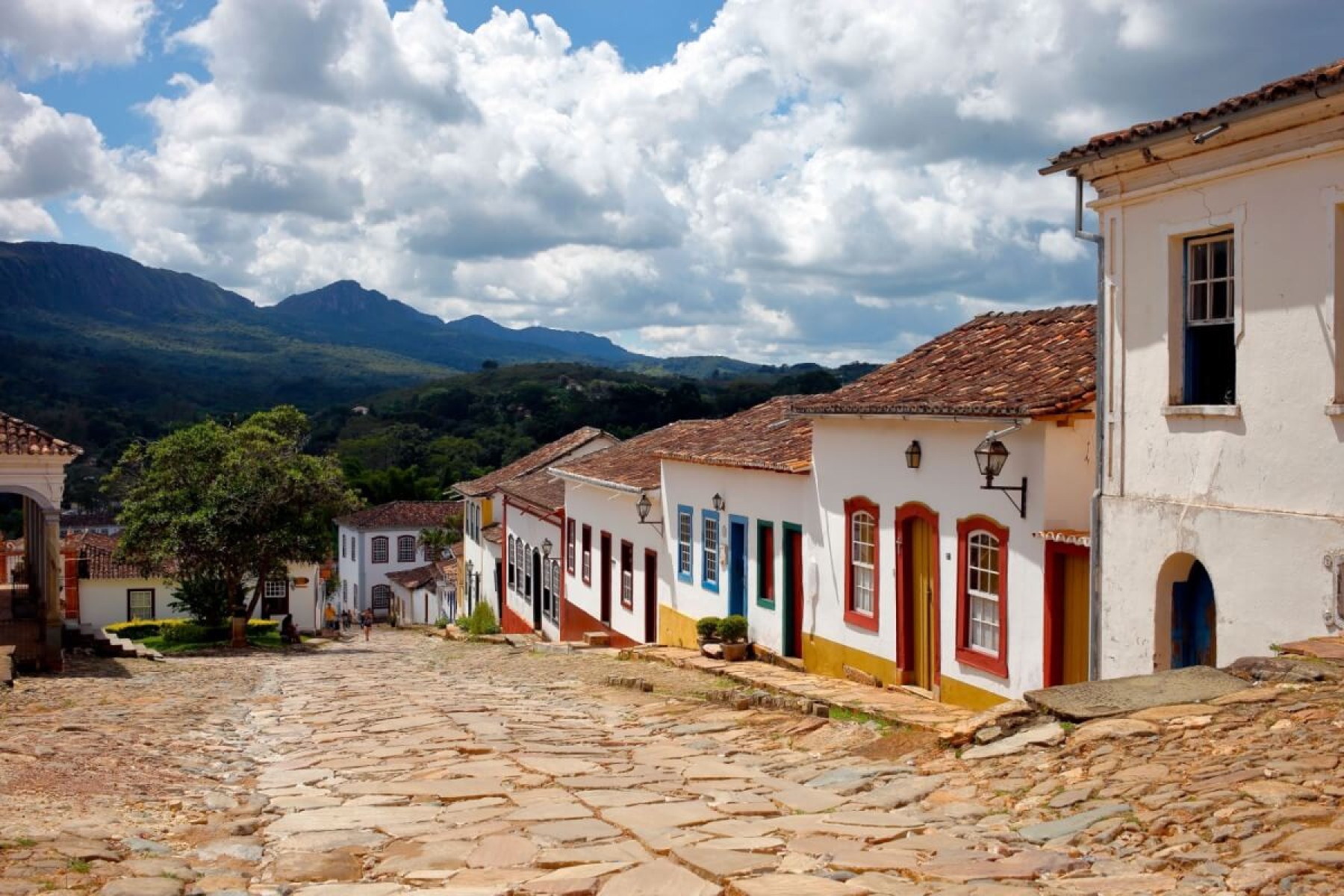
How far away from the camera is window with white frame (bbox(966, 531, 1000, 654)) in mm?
13406

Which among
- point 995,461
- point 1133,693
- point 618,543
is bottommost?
point 618,543

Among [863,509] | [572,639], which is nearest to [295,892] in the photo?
[863,509]

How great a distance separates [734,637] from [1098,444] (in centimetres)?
884

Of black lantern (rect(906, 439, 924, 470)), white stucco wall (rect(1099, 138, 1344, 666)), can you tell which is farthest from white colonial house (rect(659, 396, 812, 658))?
white stucco wall (rect(1099, 138, 1344, 666))

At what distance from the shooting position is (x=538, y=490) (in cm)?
3556

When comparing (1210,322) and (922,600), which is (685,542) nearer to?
(922,600)

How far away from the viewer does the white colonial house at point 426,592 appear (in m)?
57.1

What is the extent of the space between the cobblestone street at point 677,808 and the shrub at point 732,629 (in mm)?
6700

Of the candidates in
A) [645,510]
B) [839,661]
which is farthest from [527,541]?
[839,661]

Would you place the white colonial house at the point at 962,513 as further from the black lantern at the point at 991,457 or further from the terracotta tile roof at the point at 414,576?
the terracotta tile roof at the point at 414,576

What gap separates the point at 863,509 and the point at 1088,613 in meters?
4.10

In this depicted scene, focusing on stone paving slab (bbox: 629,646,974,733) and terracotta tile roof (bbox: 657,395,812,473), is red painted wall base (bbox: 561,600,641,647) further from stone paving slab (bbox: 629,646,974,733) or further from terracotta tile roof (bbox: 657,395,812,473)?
stone paving slab (bbox: 629,646,974,733)

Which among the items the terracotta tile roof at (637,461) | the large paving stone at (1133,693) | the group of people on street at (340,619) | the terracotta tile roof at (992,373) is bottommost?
the group of people on street at (340,619)

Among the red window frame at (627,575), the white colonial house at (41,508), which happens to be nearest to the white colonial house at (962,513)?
the red window frame at (627,575)
